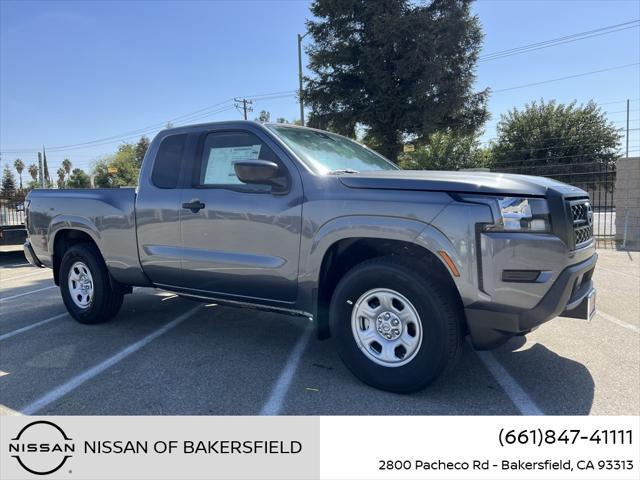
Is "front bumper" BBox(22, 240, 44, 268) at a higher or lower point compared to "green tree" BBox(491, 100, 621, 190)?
lower

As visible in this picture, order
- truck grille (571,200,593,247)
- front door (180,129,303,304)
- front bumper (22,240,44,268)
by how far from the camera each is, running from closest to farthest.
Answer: truck grille (571,200,593,247)
front door (180,129,303,304)
front bumper (22,240,44,268)

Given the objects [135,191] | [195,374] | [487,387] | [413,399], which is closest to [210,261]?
[195,374]

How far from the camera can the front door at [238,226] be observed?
3.59 m

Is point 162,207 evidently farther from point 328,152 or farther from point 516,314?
point 516,314

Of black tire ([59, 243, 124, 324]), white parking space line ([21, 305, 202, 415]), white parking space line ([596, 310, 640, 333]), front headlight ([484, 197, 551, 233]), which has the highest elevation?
front headlight ([484, 197, 551, 233])

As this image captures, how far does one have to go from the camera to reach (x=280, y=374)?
366 cm

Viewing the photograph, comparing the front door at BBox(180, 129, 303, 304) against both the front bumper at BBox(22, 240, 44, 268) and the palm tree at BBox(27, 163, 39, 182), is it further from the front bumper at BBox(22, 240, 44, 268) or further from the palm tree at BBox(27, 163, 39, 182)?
the palm tree at BBox(27, 163, 39, 182)

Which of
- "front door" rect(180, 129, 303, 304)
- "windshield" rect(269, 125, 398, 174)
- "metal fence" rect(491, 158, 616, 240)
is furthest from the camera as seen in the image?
"metal fence" rect(491, 158, 616, 240)

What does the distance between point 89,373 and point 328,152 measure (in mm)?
2714

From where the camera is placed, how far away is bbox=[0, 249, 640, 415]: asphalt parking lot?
3.09 metres

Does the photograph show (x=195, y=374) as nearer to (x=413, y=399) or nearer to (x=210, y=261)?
(x=210, y=261)

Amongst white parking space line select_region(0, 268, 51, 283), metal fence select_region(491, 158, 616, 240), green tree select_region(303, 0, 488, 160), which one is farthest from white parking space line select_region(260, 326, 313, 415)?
green tree select_region(303, 0, 488, 160)

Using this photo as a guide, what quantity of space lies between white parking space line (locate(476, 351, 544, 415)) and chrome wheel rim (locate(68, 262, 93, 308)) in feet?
13.6

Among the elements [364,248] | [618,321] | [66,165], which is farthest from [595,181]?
[66,165]
